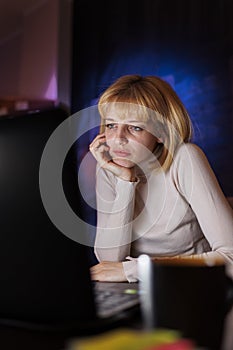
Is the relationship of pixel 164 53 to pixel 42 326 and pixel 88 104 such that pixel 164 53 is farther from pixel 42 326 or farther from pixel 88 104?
pixel 42 326

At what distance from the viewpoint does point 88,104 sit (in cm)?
299

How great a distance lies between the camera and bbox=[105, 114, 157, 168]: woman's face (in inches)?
50.2

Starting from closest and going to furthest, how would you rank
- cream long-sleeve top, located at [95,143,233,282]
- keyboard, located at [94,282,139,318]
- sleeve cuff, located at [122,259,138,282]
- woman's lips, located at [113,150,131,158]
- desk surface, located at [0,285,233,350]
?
1. desk surface, located at [0,285,233,350]
2. keyboard, located at [94,282,139,318]
3. sleeve cuff, located at [122,259,138,282]
4. cream long-sleeve top, located at [95,143,233,282]
5. woman's lips, located at [113,150,131,158]

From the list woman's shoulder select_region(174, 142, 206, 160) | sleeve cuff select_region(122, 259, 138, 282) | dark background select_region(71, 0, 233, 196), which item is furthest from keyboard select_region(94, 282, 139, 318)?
dark background select_region(71, 0, 233, 196)

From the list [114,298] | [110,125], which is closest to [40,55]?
[110,125]

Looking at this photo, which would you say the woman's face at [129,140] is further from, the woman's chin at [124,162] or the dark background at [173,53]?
the dark background at [173,53]

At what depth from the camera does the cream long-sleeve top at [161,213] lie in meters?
1.22

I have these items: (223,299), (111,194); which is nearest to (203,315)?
(223,299)

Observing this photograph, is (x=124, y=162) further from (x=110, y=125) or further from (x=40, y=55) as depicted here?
(x=40, y=55)

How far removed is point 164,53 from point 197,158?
150cm

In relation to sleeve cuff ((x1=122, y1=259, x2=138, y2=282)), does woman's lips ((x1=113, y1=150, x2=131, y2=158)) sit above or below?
above

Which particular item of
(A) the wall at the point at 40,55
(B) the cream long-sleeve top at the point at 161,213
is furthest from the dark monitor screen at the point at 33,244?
(A) the wall at the point at 40,55

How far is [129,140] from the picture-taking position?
1.29 m

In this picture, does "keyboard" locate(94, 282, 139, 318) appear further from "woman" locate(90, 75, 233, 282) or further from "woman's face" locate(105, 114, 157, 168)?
"woman's face" locate(105, 114, 157, 168)
